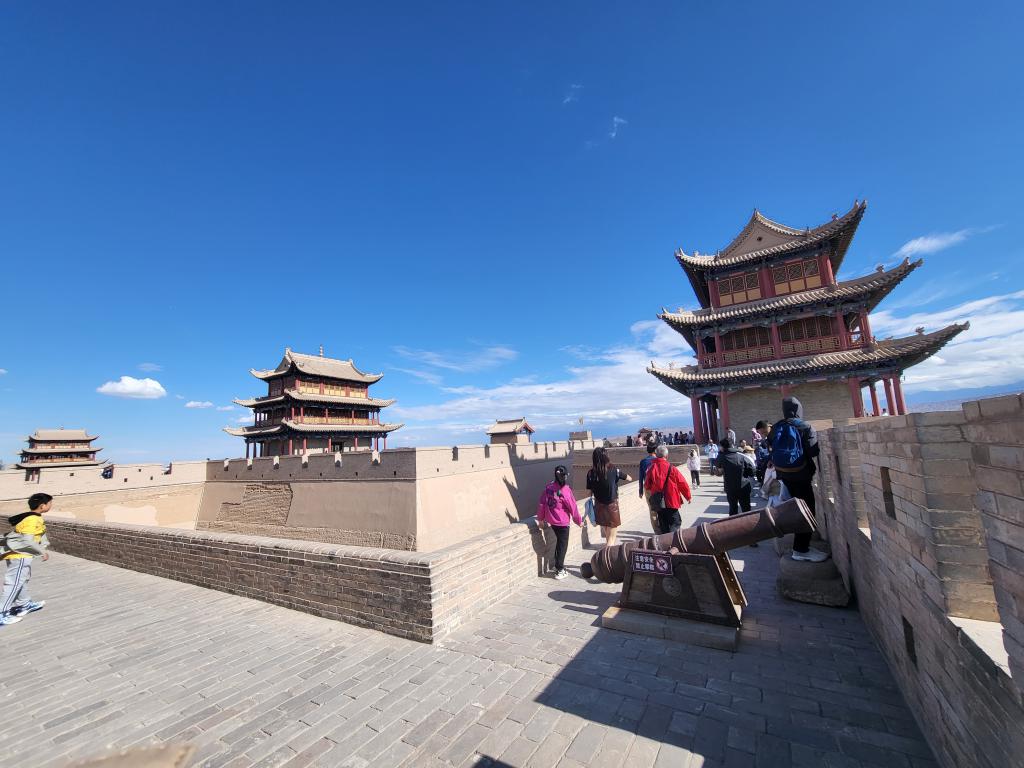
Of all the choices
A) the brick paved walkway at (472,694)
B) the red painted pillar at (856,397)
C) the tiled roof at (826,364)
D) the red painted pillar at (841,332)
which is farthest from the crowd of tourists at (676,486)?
the red painted pillar at (841,332)

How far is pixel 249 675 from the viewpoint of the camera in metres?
3.68

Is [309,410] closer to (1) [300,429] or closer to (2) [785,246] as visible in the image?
(1) [300,429]

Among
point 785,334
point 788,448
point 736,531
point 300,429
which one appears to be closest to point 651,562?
point 736,531

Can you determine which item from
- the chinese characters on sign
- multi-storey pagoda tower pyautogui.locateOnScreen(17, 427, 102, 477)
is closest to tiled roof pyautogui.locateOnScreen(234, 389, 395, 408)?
multi-storey pagoda tower pyautogui.locateOnScreen(17, 427, 102, 477)

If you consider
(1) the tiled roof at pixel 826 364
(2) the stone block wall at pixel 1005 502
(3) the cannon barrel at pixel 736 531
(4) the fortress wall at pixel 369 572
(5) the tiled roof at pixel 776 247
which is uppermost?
(5) the tiled roof at pixel 776 247

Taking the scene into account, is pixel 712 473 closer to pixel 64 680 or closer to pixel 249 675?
pixel 249 675

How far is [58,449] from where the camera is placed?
35781 millimetres

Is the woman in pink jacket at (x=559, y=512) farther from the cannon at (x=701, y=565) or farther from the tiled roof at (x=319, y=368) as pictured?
the tiled roof at (x=319, y=368)

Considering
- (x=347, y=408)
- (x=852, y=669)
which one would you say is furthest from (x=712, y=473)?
(x=347, y=408)

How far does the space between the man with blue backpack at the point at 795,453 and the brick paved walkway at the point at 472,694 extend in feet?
2.21

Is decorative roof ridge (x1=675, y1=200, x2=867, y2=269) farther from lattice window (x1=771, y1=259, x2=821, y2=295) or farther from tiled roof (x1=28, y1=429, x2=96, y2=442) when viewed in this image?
tiled roof (x1=28, y1=429, x2=96, y2=442)

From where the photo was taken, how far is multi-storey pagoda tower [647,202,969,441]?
659 inches

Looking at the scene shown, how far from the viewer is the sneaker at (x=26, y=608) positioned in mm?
5477

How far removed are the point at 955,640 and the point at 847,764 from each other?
0.97 m
